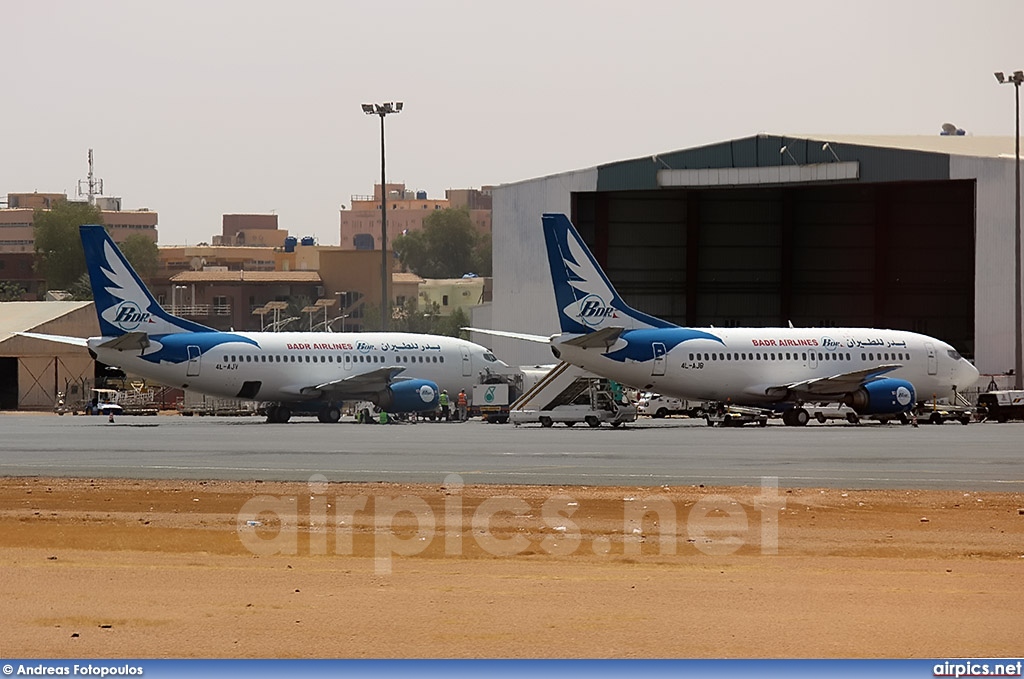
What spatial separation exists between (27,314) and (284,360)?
36.9 m

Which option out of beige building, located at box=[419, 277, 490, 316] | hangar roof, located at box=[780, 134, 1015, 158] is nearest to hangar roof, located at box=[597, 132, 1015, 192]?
hangar roof, located at box=[780, 134, 1015, 158]

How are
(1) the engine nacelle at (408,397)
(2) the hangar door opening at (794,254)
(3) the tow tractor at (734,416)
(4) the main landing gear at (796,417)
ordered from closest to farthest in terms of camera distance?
(3) the tow tractor at (734,416) → (4) the main landing gear at (796,417) → (1) the engine nacelle at (408,397) → (2) the hangar door opening at (794,254)

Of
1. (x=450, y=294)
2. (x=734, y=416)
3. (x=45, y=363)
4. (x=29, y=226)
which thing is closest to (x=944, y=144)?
(x=734, y=416)

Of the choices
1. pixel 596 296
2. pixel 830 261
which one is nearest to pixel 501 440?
pixel 596 296

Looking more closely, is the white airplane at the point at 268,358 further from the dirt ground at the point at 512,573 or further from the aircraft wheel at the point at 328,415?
the dirt ground at the point at 512,573

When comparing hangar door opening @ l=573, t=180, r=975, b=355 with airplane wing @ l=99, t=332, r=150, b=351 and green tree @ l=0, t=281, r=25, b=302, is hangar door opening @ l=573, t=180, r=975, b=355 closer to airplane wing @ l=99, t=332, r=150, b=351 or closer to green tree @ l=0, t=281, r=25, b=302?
airplane wing @ l=99, t=332, r=150, b=351

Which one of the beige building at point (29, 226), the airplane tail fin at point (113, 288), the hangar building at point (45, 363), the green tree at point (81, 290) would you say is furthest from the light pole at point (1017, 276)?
the beige building at point (29, 226)

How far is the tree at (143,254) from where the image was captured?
15025 centimetres

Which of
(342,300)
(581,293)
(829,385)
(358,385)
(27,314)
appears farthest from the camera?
(342,300)

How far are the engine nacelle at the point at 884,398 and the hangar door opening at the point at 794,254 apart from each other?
25.7m

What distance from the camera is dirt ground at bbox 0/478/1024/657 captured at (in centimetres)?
1283

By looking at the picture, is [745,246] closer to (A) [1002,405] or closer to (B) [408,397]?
(A) [1002,405]

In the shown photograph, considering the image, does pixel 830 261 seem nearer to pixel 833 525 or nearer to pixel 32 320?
pixel 32 320

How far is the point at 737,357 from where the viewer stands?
55094 mm
